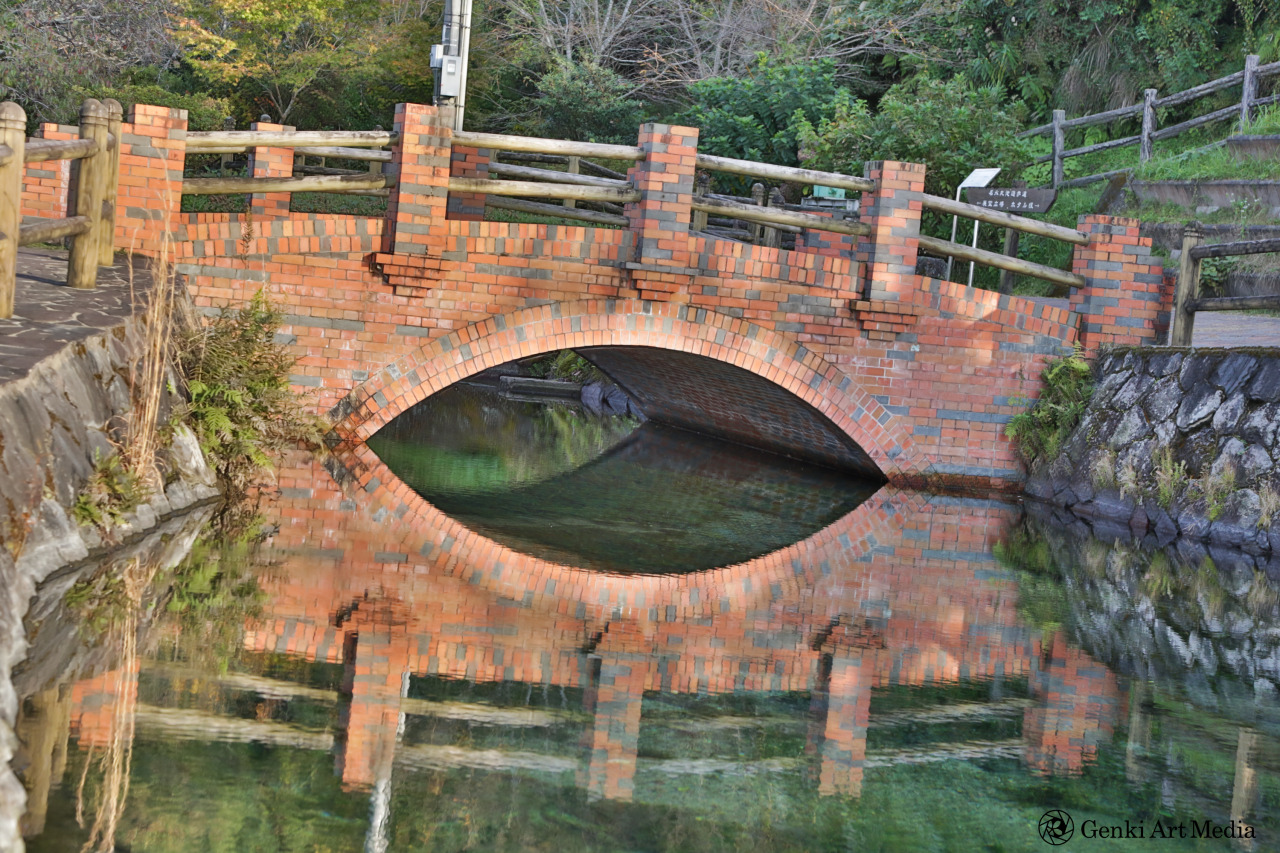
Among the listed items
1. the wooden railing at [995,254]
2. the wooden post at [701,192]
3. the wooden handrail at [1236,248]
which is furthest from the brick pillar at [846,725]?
the wooden post at [701,192]

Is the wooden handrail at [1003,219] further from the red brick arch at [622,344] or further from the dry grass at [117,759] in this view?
the dry grass at [117,759]

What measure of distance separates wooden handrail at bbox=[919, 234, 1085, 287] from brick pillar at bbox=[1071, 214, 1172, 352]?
19 cm

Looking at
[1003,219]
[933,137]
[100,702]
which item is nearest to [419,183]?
[1003,219]

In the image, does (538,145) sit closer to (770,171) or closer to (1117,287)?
(770,171)

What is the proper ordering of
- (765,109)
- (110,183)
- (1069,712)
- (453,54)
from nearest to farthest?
(1069,712), (110,183), (453,54), (765,109)

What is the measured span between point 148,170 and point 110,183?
1391 mm

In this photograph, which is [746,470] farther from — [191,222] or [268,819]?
[268,819]

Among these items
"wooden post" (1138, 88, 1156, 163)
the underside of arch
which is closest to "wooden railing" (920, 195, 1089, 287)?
the underside of arch

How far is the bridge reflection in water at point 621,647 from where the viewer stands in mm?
4617

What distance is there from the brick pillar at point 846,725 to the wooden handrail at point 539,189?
5478mm

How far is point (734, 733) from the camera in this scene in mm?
5051

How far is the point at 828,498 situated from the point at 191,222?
567 cm

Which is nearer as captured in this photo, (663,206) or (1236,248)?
(663,206)

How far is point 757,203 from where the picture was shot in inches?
688
